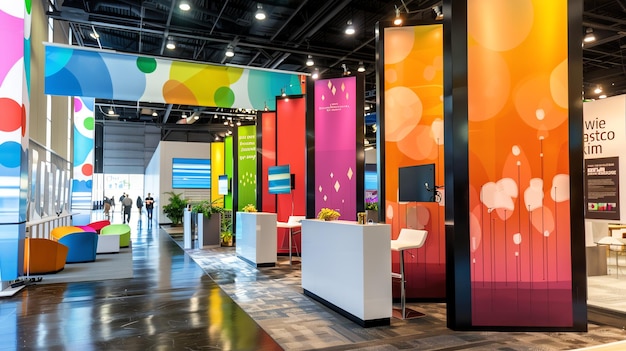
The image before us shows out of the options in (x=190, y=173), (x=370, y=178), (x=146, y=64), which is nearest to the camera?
(x=146, y=64)

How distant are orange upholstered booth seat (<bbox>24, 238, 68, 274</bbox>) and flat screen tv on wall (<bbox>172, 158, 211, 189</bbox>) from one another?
11.7m

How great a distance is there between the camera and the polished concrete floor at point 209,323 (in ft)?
11.5

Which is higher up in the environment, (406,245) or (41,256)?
(406,245)

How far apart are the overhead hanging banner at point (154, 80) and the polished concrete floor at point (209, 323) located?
2.71 metres

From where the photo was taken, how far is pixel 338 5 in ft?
27.8

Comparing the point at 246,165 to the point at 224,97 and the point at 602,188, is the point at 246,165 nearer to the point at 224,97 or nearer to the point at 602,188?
the point at 224,97

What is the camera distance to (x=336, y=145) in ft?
24.0

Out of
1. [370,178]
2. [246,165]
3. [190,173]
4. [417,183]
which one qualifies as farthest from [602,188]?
[190,173]

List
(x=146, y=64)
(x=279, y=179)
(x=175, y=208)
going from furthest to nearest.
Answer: (x=175, y=208), (x=279, y=179), (x=146, y=64)

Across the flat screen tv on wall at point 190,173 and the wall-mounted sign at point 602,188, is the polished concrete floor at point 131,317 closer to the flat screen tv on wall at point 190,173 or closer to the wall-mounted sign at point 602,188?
the wall-mounted sign at point 602,188

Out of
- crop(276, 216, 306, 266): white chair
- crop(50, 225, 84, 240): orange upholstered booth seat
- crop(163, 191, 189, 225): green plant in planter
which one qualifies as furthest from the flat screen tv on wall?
crop(276, 216, 306, 266): white chair

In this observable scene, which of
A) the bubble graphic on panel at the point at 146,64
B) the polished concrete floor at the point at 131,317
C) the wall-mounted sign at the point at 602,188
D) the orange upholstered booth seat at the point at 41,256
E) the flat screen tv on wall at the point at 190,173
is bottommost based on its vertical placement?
the polished concrete floor at the point at 131,317

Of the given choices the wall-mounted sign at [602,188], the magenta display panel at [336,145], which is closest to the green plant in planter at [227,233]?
the magenta display panel at [336,145]

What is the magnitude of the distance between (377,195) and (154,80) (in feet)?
12.4
